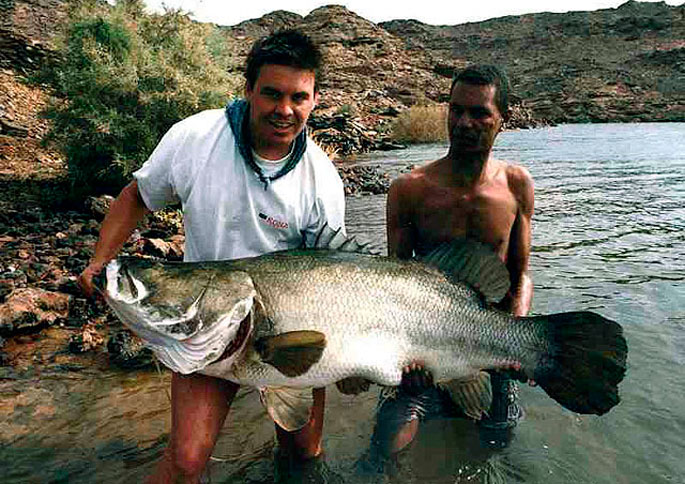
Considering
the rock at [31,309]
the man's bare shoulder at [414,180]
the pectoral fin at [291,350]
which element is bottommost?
the rock at [31,309]

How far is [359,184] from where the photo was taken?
45.8 feet

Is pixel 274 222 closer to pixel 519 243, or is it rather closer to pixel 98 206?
pixel 519 243

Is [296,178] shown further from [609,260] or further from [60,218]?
[60,218]

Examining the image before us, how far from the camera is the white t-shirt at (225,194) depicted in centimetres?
280

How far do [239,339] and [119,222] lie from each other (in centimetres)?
95

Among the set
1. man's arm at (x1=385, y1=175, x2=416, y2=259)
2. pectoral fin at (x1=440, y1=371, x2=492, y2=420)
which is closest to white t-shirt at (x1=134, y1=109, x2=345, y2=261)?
man's arm at (x1=385, y1=175, x2=416, y2=259)

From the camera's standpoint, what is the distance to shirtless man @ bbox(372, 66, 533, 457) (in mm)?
3479

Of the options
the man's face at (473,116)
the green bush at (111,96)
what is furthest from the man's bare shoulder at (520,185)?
the green bush at (111,96)

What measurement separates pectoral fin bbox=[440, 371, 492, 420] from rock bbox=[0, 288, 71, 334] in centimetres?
380

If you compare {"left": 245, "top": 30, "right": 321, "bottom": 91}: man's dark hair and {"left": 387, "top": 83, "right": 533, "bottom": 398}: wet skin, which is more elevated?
{"left": 245, "top": 30, "right": 321, "bottom": 91}: man's dark hair

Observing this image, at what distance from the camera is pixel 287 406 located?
2.69m

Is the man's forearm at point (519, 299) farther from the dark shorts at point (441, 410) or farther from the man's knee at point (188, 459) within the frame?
the man's knee at point (188, 459)

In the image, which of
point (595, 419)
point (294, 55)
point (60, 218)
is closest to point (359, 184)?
point (60, 218)

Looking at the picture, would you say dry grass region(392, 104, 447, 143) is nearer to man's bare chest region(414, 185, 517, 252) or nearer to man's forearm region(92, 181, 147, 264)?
man's bare chest region(414, 185, 517, 252)
